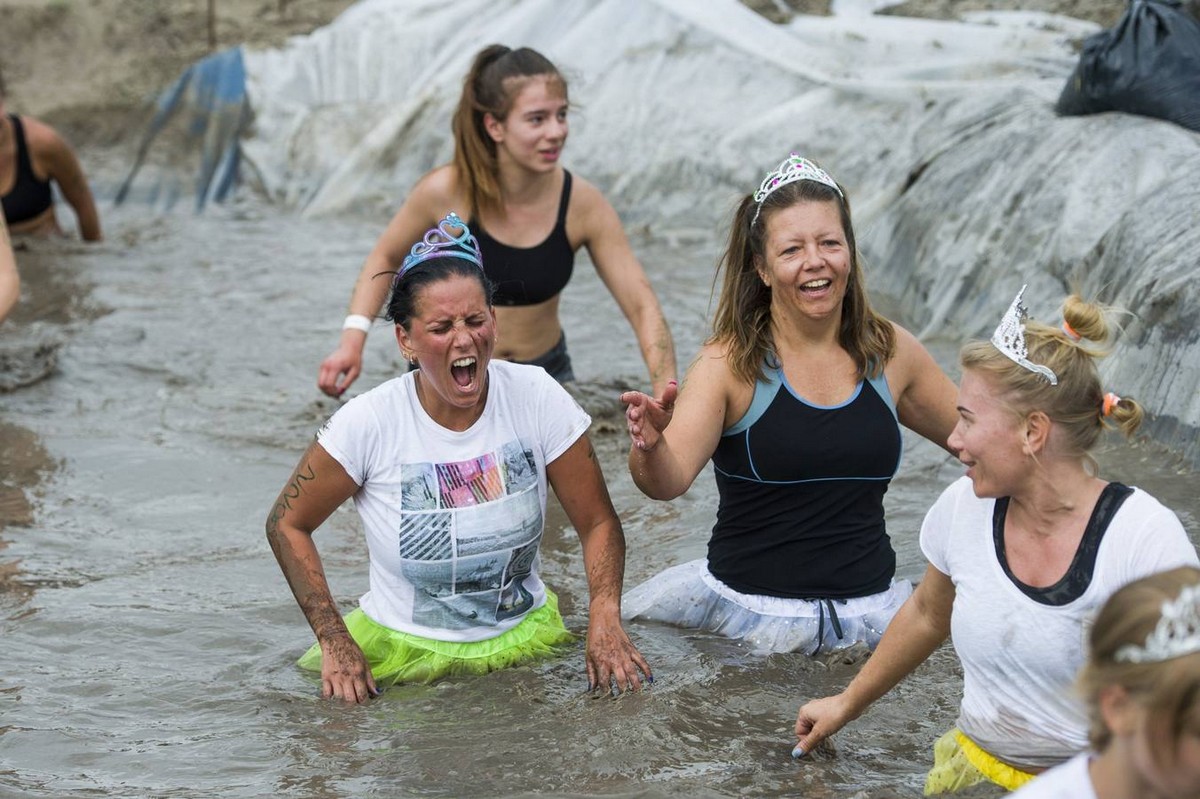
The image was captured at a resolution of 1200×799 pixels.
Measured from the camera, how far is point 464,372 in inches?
153

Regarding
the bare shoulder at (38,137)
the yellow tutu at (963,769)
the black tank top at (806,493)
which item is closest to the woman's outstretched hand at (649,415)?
the black tank top at (806,493)

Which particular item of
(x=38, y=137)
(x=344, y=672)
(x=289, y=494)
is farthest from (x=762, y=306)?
(x=38, y=137)

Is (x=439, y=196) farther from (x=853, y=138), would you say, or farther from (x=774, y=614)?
(x=853, y=138)

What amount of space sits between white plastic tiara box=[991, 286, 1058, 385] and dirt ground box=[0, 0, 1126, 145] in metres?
11.7

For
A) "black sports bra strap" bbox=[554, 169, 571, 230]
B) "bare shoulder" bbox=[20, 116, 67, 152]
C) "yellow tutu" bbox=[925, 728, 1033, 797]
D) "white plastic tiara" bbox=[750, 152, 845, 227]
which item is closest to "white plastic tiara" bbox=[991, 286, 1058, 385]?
"yellow tutu" bbox=[925, 728, 1033, 797]

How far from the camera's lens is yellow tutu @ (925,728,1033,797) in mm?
3010

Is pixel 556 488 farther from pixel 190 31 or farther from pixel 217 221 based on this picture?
pixel 190 31

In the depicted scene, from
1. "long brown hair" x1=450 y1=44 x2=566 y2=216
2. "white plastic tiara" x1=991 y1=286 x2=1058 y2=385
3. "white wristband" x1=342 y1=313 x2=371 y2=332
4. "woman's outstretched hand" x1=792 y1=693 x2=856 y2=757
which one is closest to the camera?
"white plastic tiara" x1=991 y1=286 x2=1058 y2=385

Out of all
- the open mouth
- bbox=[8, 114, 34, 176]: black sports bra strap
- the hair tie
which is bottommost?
Result: bbox=[8, 114, 34, 176]: black sports bra strap

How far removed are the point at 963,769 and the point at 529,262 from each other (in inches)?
→ 124

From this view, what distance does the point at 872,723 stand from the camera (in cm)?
383

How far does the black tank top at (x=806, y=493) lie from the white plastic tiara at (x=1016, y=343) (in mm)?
1068

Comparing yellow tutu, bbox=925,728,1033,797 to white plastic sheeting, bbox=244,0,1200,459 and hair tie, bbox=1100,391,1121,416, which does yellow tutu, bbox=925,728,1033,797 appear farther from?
white plastic sheeting, bbox=244,0,1200,459

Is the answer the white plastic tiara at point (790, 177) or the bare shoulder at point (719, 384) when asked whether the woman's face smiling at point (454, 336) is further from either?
the white plastic tiara at point (790, 177)
